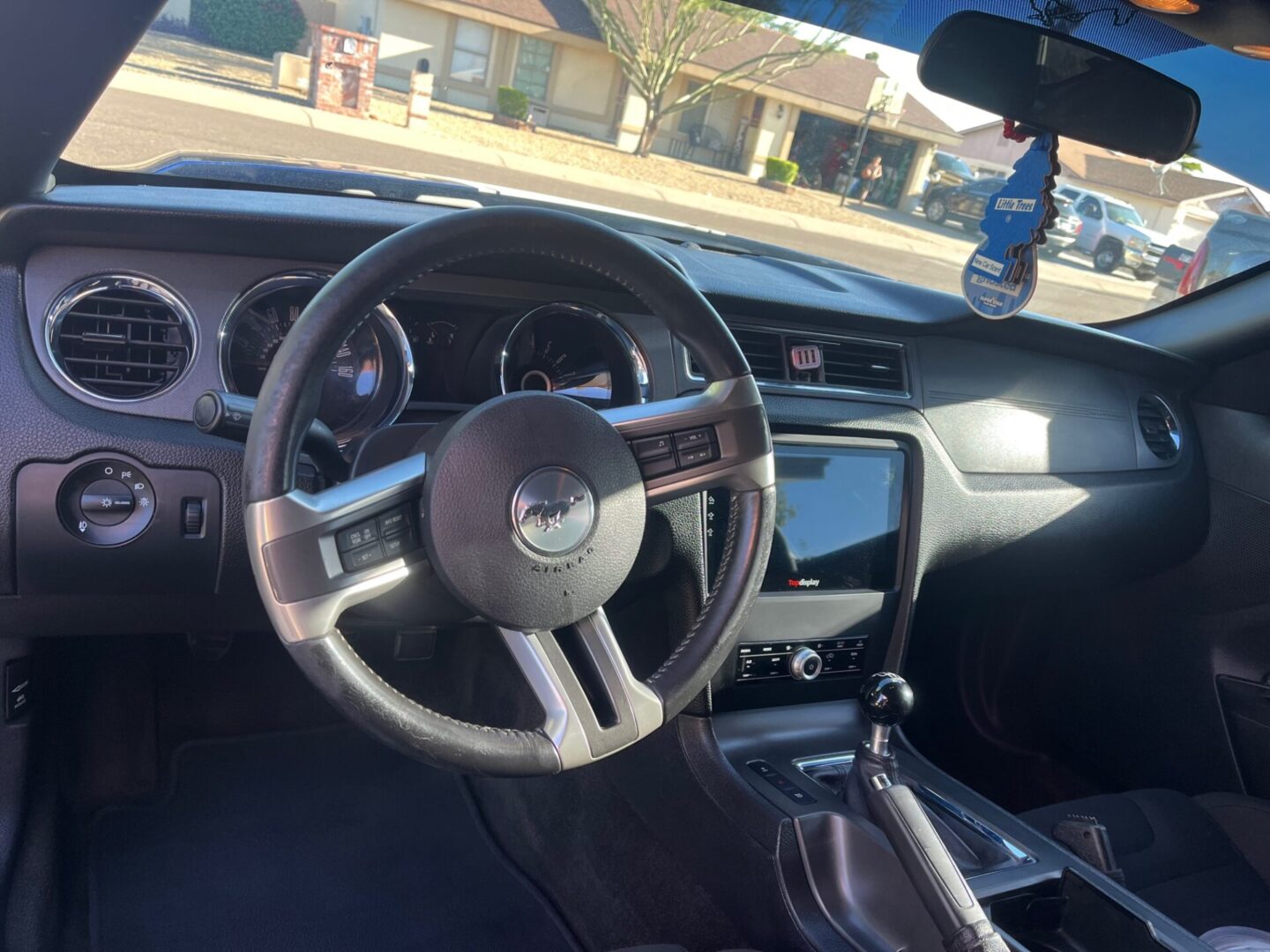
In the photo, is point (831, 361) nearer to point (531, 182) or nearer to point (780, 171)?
point (531, 182)

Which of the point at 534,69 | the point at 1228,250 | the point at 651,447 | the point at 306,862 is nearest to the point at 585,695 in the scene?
the point at 651,447

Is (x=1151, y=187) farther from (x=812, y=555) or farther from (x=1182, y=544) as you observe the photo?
(x=812, y=555)

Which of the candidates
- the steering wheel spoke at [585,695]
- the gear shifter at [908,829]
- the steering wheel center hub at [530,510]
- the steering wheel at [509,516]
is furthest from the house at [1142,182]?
the steering wheel spoke at [585,695]

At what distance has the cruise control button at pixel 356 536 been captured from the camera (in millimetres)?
1295

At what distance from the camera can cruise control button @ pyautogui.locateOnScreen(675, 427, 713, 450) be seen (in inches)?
60.9

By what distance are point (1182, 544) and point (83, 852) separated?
2.91m

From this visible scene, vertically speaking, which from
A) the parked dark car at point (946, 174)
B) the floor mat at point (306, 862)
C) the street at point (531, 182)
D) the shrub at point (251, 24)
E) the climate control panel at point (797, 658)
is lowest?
the floor mat at point (306, 862)

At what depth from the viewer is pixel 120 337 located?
1.77 m

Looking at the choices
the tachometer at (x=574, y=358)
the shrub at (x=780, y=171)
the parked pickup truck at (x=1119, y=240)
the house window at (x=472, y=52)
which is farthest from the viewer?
the house window at (x=472, y=52)

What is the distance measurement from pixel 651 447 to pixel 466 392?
60 cm

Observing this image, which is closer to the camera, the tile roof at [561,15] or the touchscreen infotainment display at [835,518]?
the touchscreen infotainment display at [835,518]

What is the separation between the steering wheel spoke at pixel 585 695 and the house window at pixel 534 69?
267cm

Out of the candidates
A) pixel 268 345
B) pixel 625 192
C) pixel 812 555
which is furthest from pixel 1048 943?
pixel 625 192

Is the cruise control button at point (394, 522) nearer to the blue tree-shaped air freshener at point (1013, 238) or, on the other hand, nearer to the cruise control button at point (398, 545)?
the cruise control button at point (398, 545)
